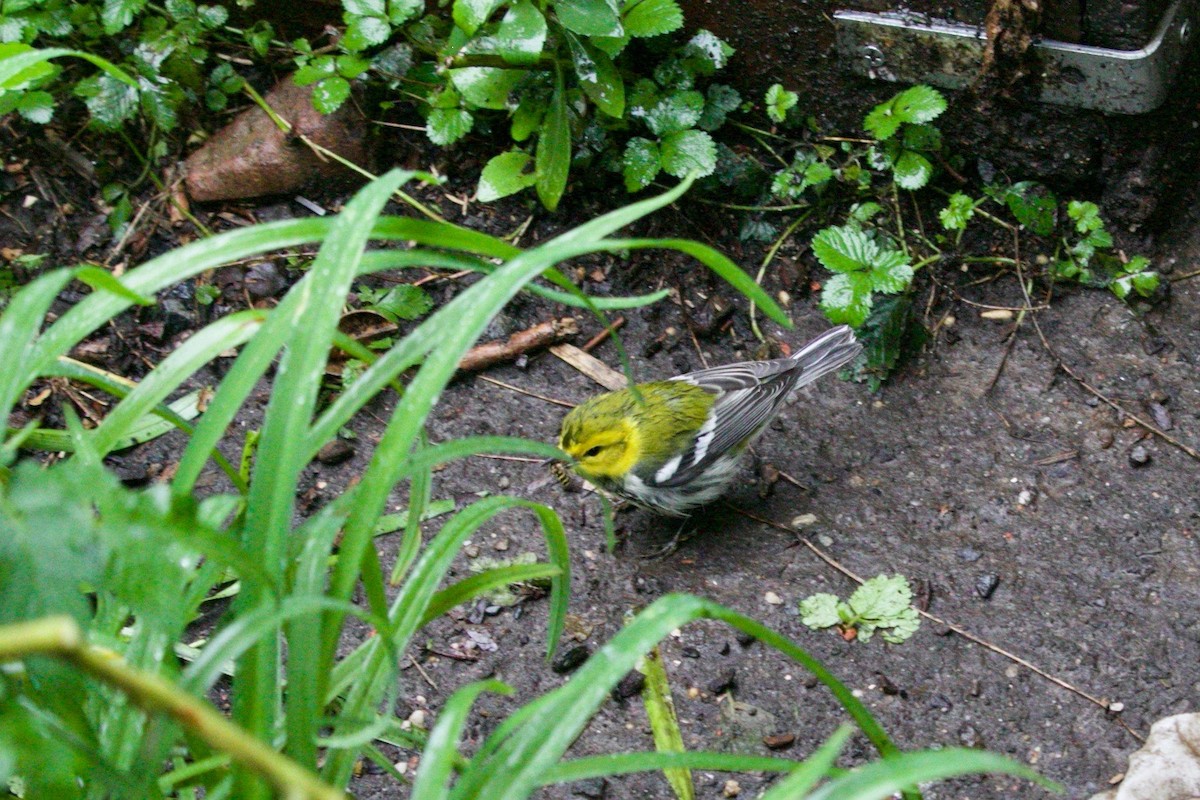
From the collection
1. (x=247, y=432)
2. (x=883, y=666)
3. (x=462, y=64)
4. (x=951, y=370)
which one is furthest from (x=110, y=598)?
(x=951, y=370)

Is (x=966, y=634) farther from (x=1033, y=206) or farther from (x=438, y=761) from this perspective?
(x=438, y=761)

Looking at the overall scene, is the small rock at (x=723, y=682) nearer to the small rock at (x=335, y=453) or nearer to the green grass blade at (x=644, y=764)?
the green grass blade at (x=644, y=764)

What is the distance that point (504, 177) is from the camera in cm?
347

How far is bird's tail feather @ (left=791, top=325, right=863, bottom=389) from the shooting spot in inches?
132

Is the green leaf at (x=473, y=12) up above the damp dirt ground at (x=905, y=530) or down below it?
above

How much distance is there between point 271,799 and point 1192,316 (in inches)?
117

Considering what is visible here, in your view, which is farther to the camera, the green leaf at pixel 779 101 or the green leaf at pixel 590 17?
the green leaf at pixel 779 101

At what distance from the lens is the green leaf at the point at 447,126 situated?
137 inches

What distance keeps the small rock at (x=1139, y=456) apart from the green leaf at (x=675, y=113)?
154 cm

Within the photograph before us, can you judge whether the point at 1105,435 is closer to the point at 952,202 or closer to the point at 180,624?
the point at 952,202

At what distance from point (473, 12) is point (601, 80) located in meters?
0.41

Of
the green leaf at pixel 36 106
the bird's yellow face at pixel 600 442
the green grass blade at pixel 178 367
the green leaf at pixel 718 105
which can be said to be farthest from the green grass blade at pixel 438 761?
the green leaf at pixel 36 106

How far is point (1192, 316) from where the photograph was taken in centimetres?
343

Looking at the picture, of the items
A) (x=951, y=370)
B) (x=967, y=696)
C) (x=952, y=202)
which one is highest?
(x=952, y=202)
